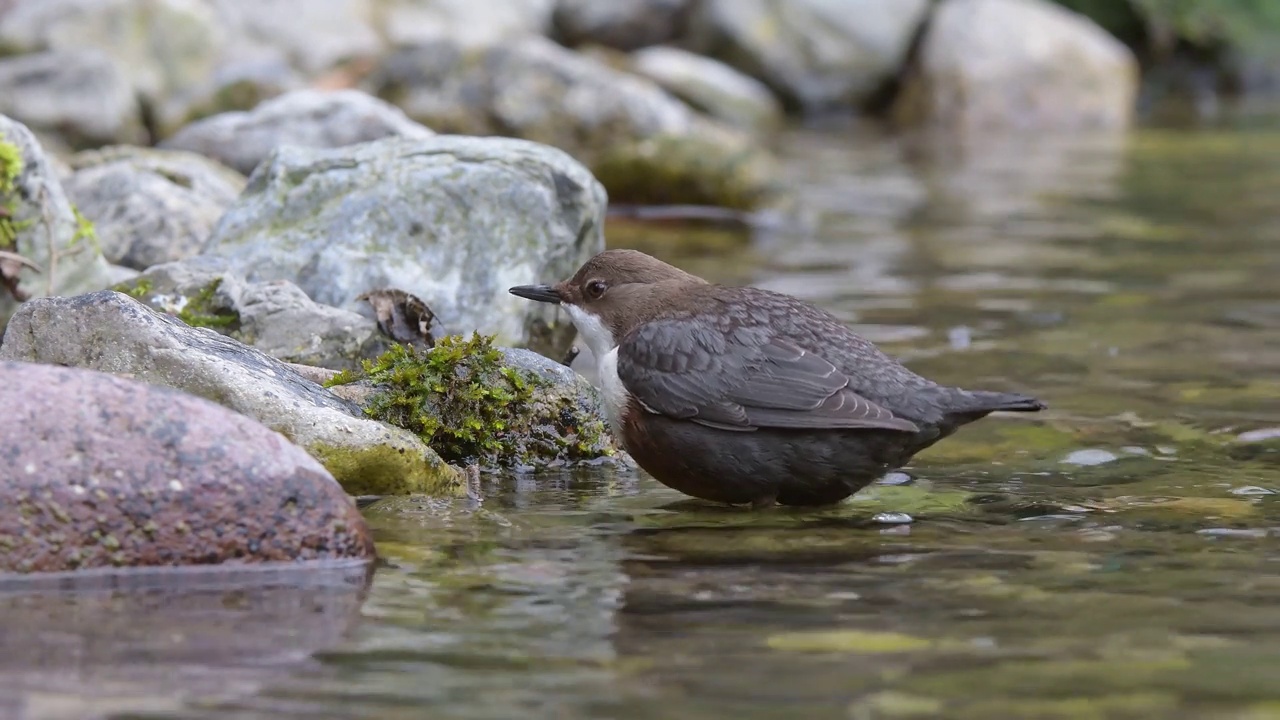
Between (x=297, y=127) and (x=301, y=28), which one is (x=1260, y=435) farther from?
(x=301, y=28)

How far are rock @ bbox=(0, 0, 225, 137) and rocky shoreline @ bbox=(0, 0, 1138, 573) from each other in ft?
0.34

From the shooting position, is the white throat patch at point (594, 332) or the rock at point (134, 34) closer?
the white throat patch at point (594, 332)

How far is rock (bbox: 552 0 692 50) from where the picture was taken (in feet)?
76.3

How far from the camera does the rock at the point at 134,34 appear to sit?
15.8m

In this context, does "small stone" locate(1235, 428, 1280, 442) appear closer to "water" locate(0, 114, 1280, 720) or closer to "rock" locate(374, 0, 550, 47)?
"water" locate(0, 114, 1280, 720)

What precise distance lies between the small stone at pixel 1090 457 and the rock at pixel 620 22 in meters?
18.3

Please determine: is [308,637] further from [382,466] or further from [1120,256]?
[1120,256]

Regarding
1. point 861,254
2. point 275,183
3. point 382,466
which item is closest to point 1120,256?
point 861,254

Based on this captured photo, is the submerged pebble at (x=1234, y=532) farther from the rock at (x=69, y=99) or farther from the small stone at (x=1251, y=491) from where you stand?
the rock at (x=69, y=99)

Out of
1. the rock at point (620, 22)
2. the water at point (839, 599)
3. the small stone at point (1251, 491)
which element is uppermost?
the rock at point (620, 22)

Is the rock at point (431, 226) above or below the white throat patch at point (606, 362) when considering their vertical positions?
above

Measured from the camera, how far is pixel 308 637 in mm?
3529

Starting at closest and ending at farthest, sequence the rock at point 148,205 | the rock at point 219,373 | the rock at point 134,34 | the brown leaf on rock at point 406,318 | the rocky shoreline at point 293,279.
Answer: the rocky shoreline at point 293,279
the rock at point 219,373
the brown leaf on rock at point 406,318
the rock at point 148,205
the rock at point 134,34

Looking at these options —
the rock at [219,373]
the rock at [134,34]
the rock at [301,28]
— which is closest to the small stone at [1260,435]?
the rock at [219,373]
